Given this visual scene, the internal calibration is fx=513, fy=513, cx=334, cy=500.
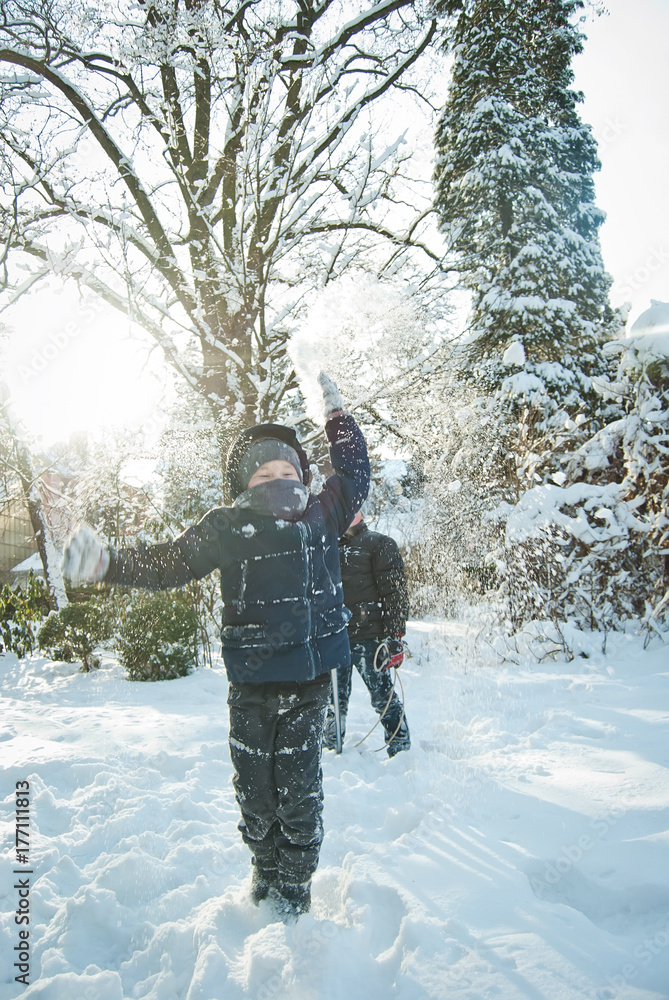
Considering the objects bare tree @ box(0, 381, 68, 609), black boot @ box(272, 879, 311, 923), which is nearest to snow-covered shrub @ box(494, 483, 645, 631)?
black boot @ box(272, 879, 311, 923)

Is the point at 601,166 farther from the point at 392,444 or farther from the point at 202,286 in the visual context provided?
the point at 202,286

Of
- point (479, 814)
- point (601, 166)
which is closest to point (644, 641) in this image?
point (479, 814)

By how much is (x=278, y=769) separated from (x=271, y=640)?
17.9 inches

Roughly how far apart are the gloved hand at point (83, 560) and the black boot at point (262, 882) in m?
1.18

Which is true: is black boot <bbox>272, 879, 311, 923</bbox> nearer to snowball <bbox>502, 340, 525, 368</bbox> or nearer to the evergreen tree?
snowball <bbox>502, 340, 525, 368</bbox>

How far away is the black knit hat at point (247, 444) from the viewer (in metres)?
2.12

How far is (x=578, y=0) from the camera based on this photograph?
468 inches

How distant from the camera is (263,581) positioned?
1.83 m

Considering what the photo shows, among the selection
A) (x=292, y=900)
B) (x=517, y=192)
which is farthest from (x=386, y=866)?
(x=517, y=192)

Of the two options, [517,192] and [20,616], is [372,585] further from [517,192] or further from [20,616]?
[517,192]

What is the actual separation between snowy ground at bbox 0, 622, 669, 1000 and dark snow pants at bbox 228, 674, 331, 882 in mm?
210

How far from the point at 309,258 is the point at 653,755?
7.07m

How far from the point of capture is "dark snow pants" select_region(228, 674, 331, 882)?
1.76m

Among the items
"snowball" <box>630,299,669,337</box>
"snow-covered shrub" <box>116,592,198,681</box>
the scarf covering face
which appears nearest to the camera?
the scarf covering face
